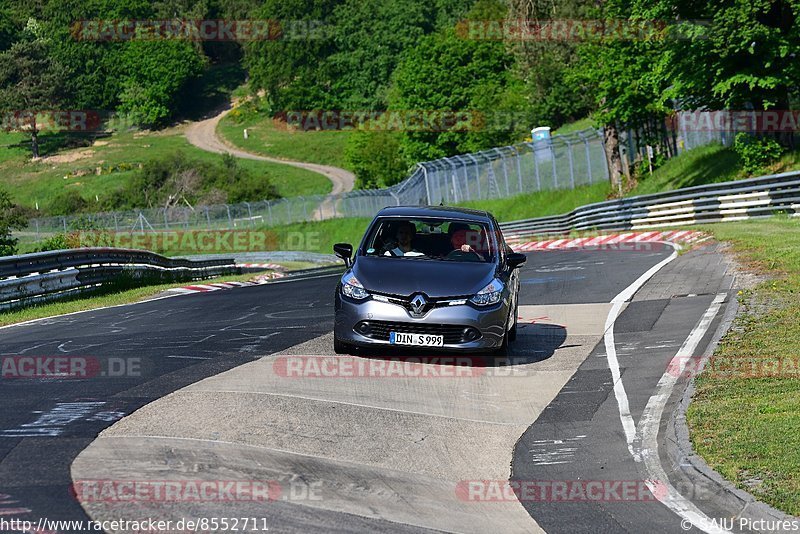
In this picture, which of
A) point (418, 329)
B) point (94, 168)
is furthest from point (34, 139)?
point (418, 329)

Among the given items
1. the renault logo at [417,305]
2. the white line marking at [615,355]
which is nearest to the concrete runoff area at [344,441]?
the white line marking at [615,355]

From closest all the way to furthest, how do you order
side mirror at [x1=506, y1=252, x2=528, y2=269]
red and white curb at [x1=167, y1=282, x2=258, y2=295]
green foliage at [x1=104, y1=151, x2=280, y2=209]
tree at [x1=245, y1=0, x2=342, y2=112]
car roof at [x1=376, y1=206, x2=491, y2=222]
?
side mirror at [x1=506, y1=252, x2=528, y2=269]
car roof at [x1=376, y1=206, x2=491, y2=222]
red and white curb at [x1=167, y1=282, x2=258, y2=295]
green foliage at [x1=104, y1=151, x2=280, y2=209]
tree at [x1=245, y1=0, x2=342, y2=112]

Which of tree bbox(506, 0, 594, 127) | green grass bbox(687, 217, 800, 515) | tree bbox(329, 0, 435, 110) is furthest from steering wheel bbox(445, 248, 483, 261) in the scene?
tree bbox(329, 0, 435, 110)

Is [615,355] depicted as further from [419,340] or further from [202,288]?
[202,288]

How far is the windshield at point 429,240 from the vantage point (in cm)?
1247

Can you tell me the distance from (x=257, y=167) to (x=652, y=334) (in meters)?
108

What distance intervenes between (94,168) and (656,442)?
117 meters

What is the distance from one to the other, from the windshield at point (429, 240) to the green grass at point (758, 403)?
2.83 meters

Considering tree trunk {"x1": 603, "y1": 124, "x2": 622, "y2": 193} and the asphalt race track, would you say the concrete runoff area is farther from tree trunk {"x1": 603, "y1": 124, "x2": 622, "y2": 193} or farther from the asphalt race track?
tree trunk {"x1": 603, "y1": 124, "x2": 622, "y2": 193}

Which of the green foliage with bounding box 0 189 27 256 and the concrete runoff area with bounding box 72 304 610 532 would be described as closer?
the concrete runoff area with bounding box 72 304 610 532

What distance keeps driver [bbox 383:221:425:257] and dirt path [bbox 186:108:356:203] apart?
8864cm

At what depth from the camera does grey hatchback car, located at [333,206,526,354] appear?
1128cm

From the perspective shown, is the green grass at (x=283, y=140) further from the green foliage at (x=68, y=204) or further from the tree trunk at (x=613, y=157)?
the tree trunk at (x=613, y=157)

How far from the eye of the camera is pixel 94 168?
4697 inches
